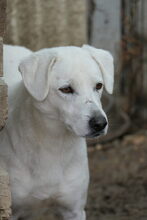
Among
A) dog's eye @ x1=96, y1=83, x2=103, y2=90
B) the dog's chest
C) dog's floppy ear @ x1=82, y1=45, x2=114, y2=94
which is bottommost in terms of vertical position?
the dog's chest

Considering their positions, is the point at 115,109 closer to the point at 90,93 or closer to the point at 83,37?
the point at 83,37

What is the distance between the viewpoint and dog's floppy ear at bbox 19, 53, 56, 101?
11.7 feet

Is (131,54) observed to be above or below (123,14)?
below

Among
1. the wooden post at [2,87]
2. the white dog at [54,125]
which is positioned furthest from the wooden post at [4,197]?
the white dog at [54,125]

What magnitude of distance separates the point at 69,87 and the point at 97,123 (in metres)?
0.26

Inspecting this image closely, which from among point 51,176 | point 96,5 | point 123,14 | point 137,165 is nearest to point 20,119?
point 51,176

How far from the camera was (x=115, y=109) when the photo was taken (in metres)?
7.33

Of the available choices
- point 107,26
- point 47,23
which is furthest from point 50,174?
point 107,26

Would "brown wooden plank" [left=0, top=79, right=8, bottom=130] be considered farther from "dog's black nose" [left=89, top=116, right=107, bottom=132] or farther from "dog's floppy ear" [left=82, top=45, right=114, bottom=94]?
"dog's floppy ear" [left=82, top=45, right=114, bottom=94]

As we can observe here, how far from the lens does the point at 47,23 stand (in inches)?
229

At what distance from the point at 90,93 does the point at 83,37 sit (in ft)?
8.16

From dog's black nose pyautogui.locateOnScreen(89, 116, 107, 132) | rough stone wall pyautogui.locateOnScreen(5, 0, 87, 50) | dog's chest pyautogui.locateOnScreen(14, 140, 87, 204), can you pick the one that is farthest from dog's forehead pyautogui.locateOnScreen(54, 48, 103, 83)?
rough stone wall pyautogui.locateOnScreen(5, 0, 87, 50)

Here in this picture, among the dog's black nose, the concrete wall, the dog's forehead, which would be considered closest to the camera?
the dog's black nose

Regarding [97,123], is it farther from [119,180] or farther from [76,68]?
[119,180]
